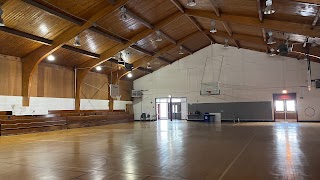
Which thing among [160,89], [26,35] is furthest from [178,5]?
[160,89]

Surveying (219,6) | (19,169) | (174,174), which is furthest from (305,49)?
(19,169)

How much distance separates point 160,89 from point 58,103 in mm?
9304

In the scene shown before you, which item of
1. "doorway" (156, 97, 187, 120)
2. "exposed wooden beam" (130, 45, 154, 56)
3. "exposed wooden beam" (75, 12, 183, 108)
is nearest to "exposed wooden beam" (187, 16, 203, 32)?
"exposed wooden beam" (75, 12, 183, 108)

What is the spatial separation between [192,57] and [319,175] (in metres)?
17.8

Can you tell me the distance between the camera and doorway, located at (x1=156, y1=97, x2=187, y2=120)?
2189cm

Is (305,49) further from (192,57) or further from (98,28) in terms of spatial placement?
(98,28)

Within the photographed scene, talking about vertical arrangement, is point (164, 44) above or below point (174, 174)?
above

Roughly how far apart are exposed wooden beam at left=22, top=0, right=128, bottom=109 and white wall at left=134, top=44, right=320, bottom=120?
36.6 feet

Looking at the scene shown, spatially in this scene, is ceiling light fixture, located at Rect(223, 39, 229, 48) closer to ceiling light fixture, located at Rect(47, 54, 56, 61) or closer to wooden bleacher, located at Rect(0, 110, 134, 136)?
wooden bleacher, located at Rect(0, 110, 134, 136)

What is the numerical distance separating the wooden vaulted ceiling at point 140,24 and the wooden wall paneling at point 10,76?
0.45m

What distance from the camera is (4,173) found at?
13.9ft

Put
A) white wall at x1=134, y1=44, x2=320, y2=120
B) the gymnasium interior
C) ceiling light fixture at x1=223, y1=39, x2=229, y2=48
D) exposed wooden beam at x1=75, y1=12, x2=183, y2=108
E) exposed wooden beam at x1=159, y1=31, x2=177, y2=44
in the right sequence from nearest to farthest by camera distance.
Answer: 1. the gymnasium interior
2. exposed wooden beam at x1=75, y1=12, x2=183, y2=108
3. exposed wooden beam at x1=159, y1=31, x2=177, y2=44
4. white wall at x1=134, y1=44, x2=320, y2=120
5. ceiling light fixture at x1=223, y1=39, x2=229, y2=48

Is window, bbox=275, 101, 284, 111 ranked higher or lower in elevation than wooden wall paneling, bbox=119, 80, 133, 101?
lower

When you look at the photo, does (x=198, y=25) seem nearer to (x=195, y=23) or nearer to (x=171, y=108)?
(x=195, y=23)
